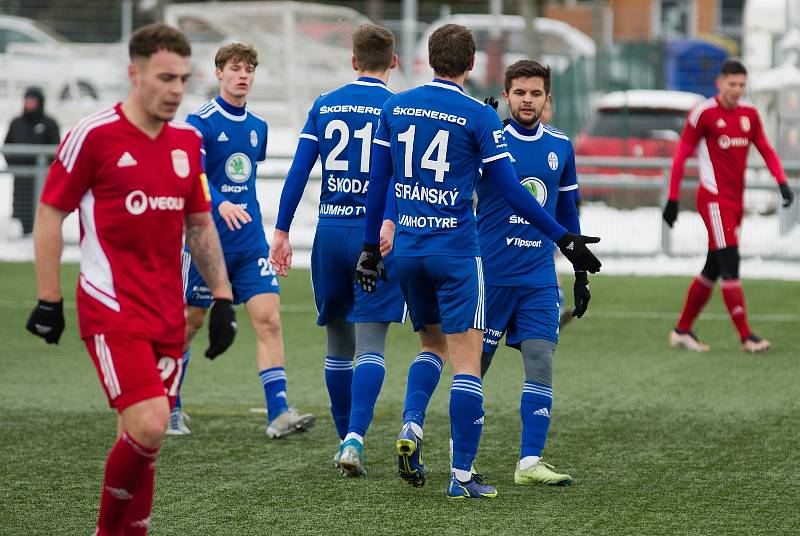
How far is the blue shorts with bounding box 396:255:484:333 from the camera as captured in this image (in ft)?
20.2

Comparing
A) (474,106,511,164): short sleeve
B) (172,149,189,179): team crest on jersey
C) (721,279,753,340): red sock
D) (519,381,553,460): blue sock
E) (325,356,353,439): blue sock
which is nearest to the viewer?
(172,149,189,179): team crest on jersey

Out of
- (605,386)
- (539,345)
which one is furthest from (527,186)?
(605,386)

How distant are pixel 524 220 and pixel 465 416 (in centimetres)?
107

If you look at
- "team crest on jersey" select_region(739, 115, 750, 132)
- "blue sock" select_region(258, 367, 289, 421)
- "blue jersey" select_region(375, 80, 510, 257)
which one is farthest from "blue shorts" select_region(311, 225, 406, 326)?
"team crest on jersey" select_region(739, 115, 750, 132)

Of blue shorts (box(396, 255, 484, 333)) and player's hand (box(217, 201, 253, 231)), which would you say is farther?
player's hand (box(217, 201, 253, 231))

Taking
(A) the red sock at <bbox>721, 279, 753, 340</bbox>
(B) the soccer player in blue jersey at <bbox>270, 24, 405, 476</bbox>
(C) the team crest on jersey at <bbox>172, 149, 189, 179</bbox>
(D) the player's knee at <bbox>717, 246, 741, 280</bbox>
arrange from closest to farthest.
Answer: (C) the team crest on jersey at <bbox>172, 149, 189, 179</bbox>
(B) the soccer player in blue jersey at <bbox>270, 24, 405, 476</bbox>
(D) the player's knee at <bbox>717, 246, 741, 280</bbox>
(A) the red sock at <bbox>721, 279, 753, 340</bbox>

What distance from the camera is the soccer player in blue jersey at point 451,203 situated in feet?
20.0

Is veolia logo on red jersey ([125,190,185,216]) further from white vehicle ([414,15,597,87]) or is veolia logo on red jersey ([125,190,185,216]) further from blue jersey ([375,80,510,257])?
white vehicle ([414,15,597,87])

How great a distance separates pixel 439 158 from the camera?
6102 mm

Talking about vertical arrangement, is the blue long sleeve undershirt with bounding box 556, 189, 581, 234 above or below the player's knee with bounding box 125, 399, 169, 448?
above

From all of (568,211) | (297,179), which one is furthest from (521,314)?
(297,179)

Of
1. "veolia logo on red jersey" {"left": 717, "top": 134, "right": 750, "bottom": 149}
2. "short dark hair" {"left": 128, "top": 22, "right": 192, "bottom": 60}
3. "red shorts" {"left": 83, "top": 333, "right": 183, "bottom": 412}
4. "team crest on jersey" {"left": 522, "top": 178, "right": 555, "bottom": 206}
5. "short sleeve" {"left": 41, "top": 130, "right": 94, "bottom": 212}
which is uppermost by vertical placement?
"short dark hair" {"left": 128, "top": 22, "right": 192, "bottom": 60}

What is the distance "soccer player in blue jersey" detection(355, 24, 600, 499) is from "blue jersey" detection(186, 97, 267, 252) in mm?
1592

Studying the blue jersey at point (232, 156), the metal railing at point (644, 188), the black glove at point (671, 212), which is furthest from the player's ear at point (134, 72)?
the metal railing at point (644, 188)
